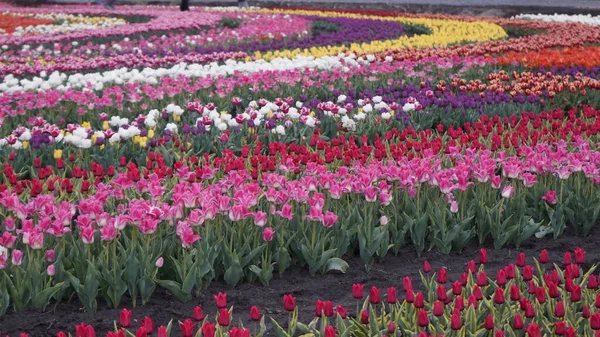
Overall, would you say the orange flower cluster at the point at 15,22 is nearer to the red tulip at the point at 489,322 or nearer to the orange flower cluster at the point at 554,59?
the orange flower cluster at the point at 554,59

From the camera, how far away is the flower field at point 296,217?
347 centimetres

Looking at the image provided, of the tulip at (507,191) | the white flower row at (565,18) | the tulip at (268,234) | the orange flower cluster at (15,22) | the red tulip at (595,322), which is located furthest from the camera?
the white flower row at (565,18)

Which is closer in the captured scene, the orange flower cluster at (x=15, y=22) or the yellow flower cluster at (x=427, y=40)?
the yellow flower cluster at (x=427, y=40)

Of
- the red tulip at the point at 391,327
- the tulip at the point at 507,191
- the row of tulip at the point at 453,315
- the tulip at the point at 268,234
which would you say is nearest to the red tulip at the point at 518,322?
the row of tulip at the point at 453,315

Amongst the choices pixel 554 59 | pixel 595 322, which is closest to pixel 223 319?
pixel 595 322

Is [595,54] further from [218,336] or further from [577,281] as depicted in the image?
[218,336]

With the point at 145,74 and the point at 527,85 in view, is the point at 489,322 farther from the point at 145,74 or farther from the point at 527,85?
the point at 145,74

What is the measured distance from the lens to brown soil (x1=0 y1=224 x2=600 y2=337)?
3.68 metres

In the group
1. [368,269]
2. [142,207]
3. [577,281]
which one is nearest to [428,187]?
[368,269]

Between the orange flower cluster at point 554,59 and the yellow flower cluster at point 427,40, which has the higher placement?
the orange flower cluster at point 554,59

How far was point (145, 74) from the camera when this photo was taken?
30.1ft

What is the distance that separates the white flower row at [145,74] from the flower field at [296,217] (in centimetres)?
29

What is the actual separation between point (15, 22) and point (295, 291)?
57.2ft

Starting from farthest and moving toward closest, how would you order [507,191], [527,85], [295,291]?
[527,85] < [507,191] < [295,291]
